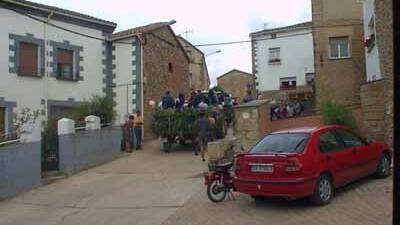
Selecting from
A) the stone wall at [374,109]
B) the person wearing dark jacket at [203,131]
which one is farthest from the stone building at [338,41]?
the person wearing dark jacket at [203,131]

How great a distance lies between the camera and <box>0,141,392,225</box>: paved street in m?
9.92

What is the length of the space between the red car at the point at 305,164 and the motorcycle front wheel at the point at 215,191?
2.66 ft

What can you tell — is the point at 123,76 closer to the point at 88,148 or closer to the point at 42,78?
the point at 42,78

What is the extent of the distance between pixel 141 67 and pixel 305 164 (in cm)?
1505

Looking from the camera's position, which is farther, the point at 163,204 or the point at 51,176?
the point at 51,176

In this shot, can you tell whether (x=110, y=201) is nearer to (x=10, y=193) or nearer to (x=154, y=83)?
(x=10, y=193)

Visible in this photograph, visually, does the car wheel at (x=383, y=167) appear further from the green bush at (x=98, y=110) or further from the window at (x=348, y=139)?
the green bush at (x=98, y=110)

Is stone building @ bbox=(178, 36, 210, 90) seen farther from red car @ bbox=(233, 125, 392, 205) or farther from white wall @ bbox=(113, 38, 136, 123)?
red car @ bbox=(233, 125, 392, 205)

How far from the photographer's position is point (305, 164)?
1004 cm

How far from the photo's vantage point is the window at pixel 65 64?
23.3m

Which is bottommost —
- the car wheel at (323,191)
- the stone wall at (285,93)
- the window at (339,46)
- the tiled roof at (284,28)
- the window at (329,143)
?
the car wheel at (323,191)

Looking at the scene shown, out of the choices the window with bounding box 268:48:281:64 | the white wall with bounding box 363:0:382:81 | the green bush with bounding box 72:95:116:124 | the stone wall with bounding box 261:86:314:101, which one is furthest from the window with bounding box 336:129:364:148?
the window with bounding box 268:48:281:64

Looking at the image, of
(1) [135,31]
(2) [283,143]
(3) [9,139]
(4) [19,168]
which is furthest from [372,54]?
(3) [9,139]

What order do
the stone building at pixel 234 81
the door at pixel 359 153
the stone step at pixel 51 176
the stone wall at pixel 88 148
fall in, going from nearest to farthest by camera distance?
1. the door at pixel 359 153
2. the stone step at pixel 51 176
3. the stone wall at pixel 88 148
4. the stone building at pixel 234 81
